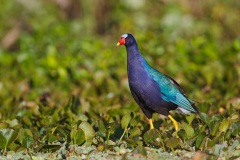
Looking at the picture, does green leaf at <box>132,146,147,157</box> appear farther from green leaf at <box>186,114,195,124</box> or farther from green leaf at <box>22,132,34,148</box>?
green leaf at <box>186,114,195,124</box>

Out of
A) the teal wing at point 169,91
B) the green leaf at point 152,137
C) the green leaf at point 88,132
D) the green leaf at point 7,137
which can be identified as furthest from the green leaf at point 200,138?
the green leaf at point 7,137

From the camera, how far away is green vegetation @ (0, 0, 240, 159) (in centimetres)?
548

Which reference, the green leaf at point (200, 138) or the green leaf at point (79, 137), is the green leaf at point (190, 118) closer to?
the green leaf at point (200, 138)

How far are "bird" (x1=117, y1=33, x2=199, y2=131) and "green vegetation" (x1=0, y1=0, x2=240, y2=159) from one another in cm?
13

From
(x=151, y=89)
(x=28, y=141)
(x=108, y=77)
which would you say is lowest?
(x=28, y=141)

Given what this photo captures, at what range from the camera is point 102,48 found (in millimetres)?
9867

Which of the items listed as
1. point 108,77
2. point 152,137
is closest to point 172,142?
point 152,137

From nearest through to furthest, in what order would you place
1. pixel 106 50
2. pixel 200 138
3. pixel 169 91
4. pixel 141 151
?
1. pixel 141 151
2. pixel 200 138
3. pixel 169 91
4. pixel 106 50

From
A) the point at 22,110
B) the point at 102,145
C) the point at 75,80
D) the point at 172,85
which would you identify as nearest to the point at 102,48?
the point at 75,80

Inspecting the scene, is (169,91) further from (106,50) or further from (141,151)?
(106,50)

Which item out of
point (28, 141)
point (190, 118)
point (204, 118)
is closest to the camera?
point (28, 141)

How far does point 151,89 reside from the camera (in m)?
5.96

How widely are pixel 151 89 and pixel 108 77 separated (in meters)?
2.75

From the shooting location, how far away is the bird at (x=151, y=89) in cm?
594
